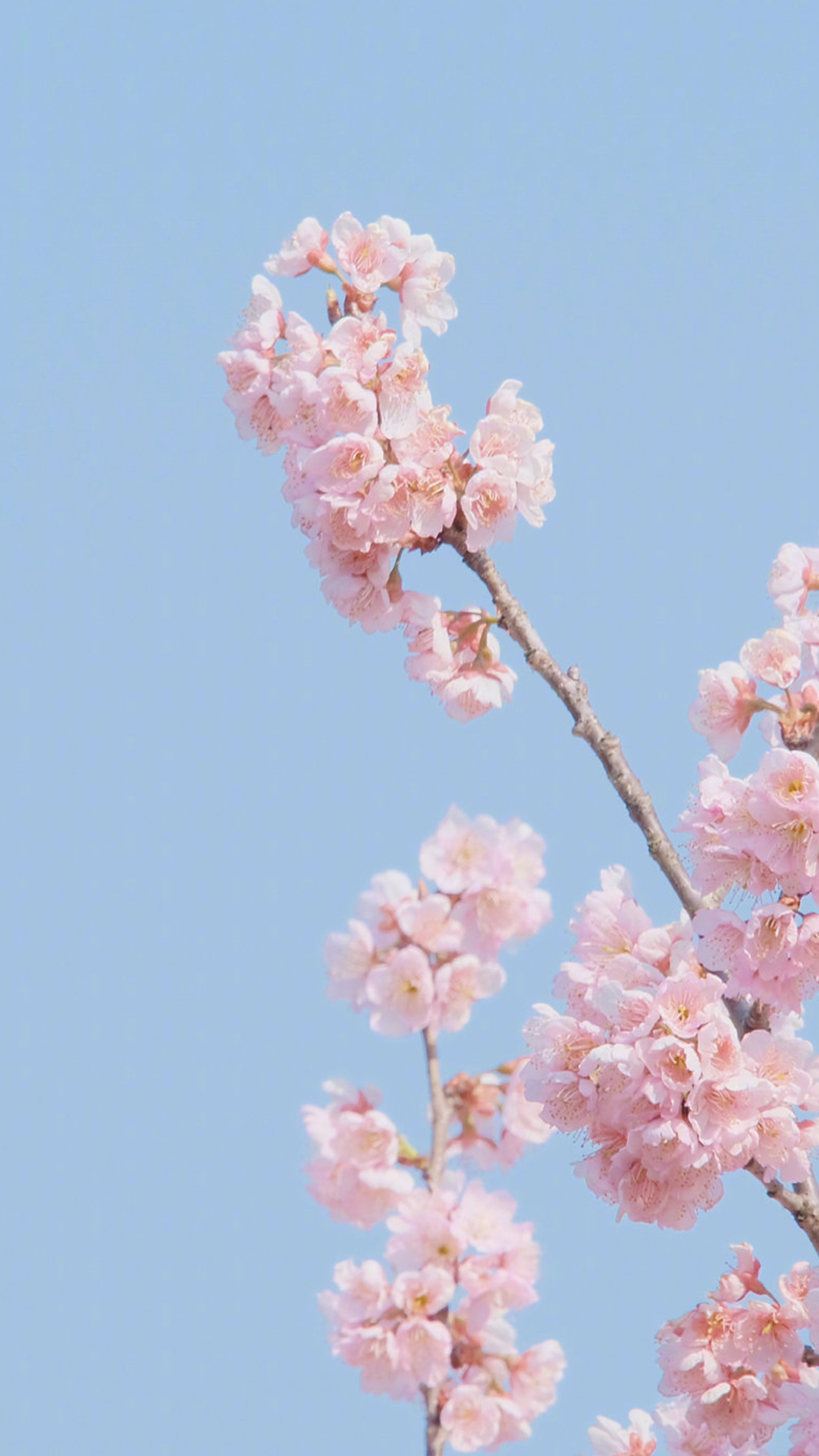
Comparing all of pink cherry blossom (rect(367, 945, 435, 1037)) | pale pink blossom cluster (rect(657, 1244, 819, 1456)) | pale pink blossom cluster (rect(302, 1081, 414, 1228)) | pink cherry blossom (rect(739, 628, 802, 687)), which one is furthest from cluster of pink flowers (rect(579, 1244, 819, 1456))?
pink cherry blossom (rect(739, 628, 802, 687))

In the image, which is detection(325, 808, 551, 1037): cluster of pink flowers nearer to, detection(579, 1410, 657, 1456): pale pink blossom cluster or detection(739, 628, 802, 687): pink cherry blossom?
detection(739, 628, 802, 687): pink cherry blossom

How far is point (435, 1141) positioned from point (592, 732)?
963 mm

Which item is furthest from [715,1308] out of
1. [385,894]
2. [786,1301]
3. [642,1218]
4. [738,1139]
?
[385,894]

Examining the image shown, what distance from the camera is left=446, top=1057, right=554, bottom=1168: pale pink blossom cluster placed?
11.0 feet

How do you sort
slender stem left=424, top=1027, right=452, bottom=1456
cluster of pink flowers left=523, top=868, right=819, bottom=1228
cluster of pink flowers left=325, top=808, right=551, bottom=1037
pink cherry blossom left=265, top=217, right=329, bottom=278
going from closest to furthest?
slender stem left=424, top=1027, right=452, bottom=1456
cluster of pink flowers left=523, top=868, right=819, bottom=1228
cluster of pink flowers left=325, top=808, right=551, bottom=1037
pink cherry blossom left=265, top=217, right=329, bottom=278

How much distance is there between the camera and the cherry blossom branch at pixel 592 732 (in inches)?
136

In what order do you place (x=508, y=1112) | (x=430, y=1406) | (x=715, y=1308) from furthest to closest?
(x=715, y=1308) < (x=508, y=1112) < (x=430, y=1406)

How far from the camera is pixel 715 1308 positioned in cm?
369

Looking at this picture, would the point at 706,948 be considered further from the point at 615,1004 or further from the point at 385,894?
the point at 385,894

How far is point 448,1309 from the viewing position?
3.12m

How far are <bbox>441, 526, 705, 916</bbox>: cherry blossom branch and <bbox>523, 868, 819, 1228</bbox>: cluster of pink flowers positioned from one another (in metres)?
0.12

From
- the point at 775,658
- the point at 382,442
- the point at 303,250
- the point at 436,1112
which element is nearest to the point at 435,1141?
the point at 436,1112

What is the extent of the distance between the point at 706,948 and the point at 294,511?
1.43 metres

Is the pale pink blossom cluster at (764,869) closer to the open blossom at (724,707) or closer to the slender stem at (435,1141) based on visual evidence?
the open blossom at (724,707)
